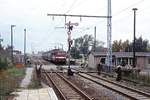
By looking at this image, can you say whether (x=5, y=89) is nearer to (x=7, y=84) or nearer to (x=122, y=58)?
(x=7, y=84)

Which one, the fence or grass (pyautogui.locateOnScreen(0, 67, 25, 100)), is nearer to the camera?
the fence

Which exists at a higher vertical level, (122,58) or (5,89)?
(122,58)

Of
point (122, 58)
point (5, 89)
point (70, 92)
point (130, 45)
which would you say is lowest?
point (70, 92)

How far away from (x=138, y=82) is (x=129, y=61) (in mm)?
44226

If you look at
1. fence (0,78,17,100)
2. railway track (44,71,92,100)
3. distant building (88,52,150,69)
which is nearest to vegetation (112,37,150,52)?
distant building (88,52,150,69)

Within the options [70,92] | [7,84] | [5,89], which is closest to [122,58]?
[70,92]

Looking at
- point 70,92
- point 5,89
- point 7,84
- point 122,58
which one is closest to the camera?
point 5,89

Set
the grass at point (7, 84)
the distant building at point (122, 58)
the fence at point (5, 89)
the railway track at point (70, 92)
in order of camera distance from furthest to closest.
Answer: the distant building at point (122, 58) < the railway track at point (70, 92) < the grass at point (7, 84) < the fence at point (5, 89)

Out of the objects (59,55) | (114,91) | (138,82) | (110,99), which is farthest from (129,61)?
(110,99)

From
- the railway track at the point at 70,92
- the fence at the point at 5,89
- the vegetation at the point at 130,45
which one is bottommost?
the railway track at the point at 70,92

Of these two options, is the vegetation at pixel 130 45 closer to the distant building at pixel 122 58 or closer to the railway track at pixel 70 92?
the distant building at pixel 122 58

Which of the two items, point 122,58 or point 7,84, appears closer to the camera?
point 7,84

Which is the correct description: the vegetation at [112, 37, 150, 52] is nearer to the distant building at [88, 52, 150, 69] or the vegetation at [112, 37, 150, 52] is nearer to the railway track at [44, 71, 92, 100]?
the distant building at [88, 52, 150, 69]

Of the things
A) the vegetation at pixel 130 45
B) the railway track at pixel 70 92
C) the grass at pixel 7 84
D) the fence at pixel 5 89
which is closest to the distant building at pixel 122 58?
the grass at pixel 7 84
